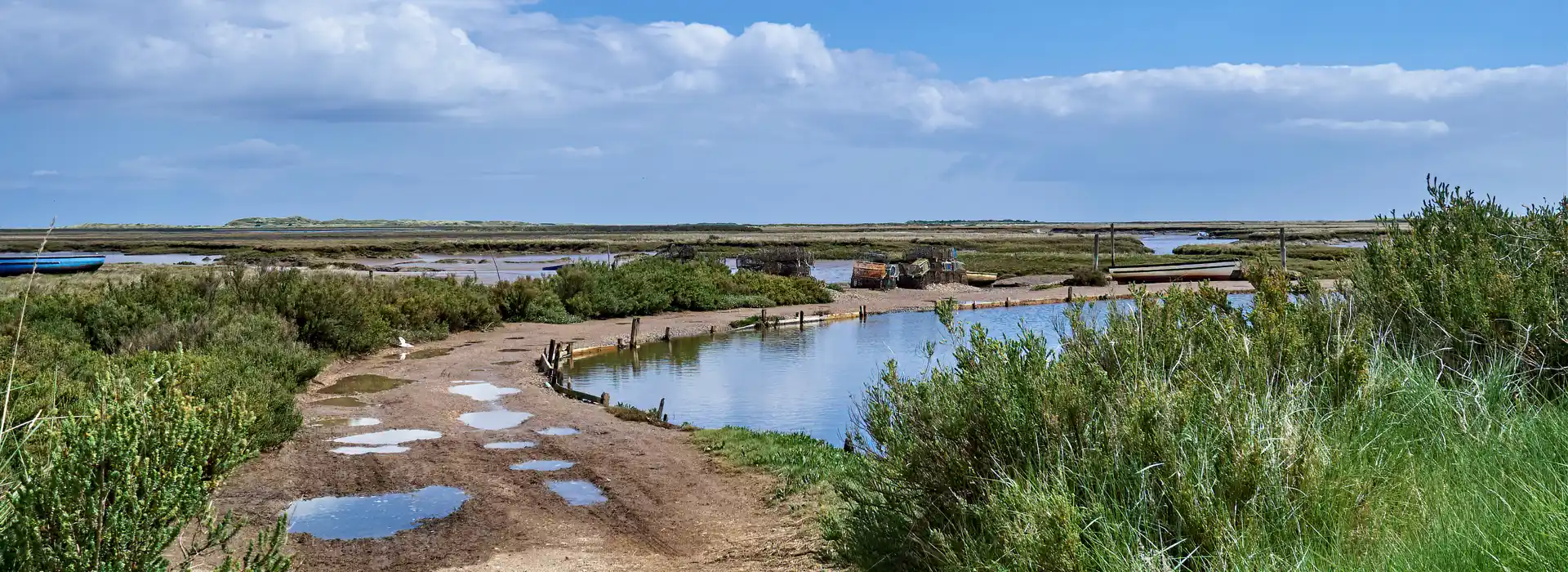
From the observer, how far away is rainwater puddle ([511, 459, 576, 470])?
1154cm

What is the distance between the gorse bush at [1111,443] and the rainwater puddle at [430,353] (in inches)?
656

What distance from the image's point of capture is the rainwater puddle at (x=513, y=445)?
12.6m

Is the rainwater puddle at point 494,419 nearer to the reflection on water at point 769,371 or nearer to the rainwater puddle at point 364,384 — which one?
the reflection on water at point 769,371

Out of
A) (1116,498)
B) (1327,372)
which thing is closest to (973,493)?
(1116,498)

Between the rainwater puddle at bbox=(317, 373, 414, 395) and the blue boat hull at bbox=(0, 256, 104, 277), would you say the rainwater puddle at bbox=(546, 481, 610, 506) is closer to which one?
the rainwater puddle at bbox=(317, 373, 414, 395)

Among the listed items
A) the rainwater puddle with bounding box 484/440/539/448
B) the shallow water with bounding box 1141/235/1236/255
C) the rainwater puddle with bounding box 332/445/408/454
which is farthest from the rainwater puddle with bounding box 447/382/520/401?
the shallow water with bounding box 1141/235/1236/255

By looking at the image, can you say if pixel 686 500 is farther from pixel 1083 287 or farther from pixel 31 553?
pixel 1083 287

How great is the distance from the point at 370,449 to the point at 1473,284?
1035cm

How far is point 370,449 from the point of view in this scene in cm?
1216

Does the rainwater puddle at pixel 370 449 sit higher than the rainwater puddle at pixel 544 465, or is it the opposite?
the rainwater puddle at pixel 370 449

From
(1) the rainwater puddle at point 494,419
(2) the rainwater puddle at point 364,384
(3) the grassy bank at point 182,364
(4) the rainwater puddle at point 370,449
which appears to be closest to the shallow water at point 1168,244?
(3) the grassy bank at point 182,364

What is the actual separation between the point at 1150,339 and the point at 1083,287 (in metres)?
41.2

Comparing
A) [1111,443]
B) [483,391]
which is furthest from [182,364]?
[483,391]

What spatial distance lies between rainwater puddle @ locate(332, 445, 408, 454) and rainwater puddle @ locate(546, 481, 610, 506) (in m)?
2.31
